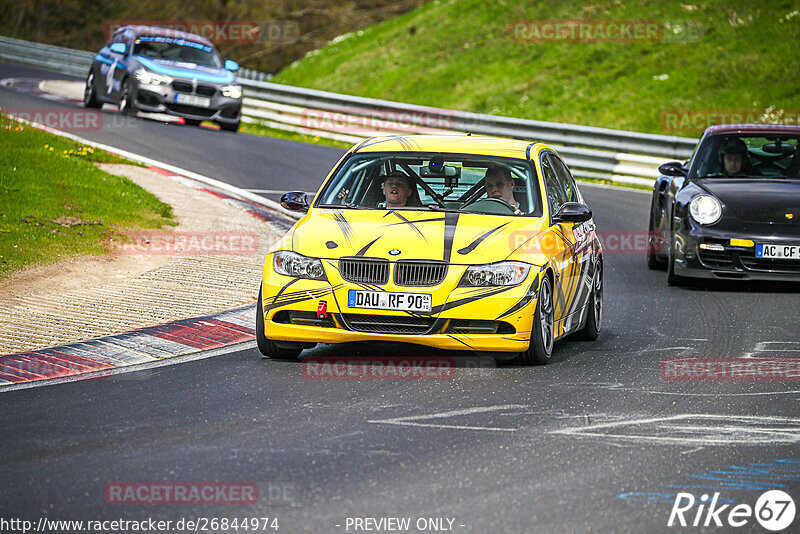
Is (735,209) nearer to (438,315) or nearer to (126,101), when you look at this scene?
(438,315)

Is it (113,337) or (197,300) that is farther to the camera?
(197,300)

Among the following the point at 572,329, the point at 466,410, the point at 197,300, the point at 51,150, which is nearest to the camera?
the point at 466,410

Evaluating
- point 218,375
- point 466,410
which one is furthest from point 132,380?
point 466,410

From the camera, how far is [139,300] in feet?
35.4

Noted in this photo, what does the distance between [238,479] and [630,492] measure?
1717 mm

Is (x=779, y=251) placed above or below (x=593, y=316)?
above

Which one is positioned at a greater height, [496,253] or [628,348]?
[496,253]

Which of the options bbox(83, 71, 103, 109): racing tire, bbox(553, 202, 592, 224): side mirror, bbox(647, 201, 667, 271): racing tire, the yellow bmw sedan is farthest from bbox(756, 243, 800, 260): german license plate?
bbox(83, 71, 103, 109): racing tire

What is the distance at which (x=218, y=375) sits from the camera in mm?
8336

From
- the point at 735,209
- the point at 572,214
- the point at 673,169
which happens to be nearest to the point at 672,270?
the point at 735,209

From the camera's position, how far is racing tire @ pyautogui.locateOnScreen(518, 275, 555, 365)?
341 inches

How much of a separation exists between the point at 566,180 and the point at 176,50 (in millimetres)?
16661

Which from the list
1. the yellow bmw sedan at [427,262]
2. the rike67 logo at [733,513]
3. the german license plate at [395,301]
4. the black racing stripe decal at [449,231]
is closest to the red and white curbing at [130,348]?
the yellow bmw sedan at [427,262]

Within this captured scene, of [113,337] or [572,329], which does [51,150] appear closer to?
[113,337]
